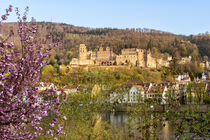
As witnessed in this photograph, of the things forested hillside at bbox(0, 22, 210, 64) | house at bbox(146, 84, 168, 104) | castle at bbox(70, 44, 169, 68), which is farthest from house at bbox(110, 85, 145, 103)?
forested hillside at bbox(0, 22, 210, 64)

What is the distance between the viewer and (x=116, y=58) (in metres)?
99.1

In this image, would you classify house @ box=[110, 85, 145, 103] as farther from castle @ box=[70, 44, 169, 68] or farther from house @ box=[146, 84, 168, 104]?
castle @ box=[70, 44, 169, 68]

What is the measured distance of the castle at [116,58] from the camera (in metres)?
97.7

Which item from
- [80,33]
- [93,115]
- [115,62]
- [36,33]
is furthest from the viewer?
[80,33]

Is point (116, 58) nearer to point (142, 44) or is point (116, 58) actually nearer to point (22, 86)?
point (142, 44)

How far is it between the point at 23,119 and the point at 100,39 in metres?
140

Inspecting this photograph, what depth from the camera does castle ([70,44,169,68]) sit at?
97.7 metres

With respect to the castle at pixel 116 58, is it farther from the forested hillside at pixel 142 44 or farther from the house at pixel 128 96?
the house at pixel 128 96

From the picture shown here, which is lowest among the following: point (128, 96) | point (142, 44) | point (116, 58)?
point (128, 96)

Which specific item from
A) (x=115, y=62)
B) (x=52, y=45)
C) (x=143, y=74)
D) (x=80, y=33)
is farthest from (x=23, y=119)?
(x=80, y=33)

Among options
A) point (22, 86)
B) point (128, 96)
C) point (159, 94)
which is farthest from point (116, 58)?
point (22, 86)

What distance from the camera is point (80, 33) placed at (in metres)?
173

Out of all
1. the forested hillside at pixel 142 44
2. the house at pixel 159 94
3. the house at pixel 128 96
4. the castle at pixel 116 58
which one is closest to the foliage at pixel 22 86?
the house at pixel 159 94

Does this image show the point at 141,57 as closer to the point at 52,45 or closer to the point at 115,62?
the point at 115,62
